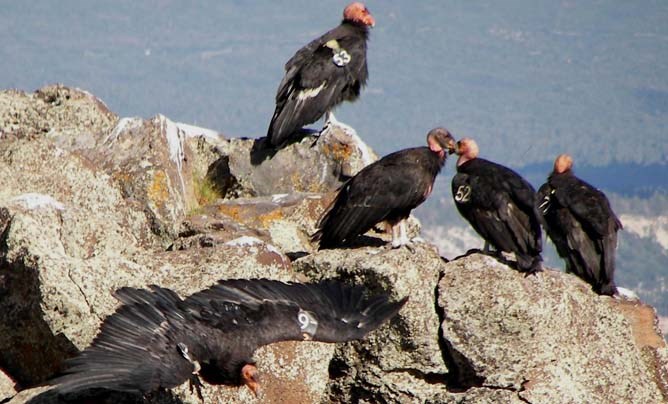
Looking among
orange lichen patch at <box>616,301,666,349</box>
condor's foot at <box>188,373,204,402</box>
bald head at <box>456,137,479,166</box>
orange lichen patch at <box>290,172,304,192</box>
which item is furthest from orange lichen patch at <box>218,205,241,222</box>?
orange lichen patch at <box>616,301,666,349</box>

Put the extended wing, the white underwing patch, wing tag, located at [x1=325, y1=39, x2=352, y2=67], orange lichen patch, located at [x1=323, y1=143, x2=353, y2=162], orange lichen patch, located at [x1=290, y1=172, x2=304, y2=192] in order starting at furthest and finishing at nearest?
wing tag, located at [x1=325, y1=39, x2=352, y2=67]
the white underwing patch
orange lichen patch, located at [x1=323, y1=143, x2=353, y2=162]
orange lichen patch, located at [x1=290, y1=172, x2=304, y2=192]
the extended wing

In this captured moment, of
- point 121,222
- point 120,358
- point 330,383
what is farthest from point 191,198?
point 120,358

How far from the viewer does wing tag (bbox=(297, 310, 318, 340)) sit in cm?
1095

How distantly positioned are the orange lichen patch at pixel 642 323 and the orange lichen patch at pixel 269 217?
3374 mm

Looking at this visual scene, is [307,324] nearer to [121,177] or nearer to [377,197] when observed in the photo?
[377,197]

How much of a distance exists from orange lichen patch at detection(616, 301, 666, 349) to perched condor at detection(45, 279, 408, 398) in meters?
2.94

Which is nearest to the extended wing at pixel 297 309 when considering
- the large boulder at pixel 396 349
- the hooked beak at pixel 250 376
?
the hooked beak at pixel 250 376

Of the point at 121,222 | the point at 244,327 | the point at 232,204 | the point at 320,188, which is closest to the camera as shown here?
the point at 244,327

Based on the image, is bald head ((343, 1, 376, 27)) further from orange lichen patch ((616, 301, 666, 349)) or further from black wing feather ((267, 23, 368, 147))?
orange lichen patch ((616, 301, 666, 349))

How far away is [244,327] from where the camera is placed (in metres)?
11.1

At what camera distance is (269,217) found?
13828 mm

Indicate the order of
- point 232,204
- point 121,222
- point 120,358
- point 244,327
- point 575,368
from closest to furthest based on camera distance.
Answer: point 120,358, point 244,327, point 575,368, point 121,222, point 232,204

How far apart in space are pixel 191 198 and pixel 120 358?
173 inches

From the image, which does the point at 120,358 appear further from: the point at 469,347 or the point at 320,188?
the point at 320,188
